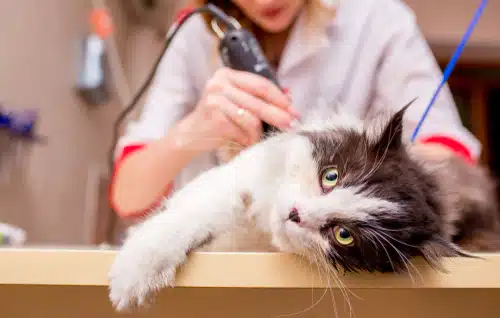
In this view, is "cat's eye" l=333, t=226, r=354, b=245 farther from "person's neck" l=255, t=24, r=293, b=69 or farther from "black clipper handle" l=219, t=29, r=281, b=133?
"person's neck" l=255, t=24, r=293, b=69

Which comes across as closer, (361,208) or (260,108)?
(361,208)

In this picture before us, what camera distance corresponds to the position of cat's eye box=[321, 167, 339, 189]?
57 centimetres

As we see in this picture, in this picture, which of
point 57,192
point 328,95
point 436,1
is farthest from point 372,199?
point 436,1

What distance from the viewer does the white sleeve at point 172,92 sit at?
3.31 feet

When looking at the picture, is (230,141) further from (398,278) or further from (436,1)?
(436,1)

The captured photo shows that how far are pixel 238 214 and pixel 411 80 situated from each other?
0.54 metres

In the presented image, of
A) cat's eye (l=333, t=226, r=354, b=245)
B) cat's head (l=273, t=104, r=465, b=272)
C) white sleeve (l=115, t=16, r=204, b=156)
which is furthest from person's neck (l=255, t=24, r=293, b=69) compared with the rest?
cat's eye (l=333, t=226, r=354, b=245)

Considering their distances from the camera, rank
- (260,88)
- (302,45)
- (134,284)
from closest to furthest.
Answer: (134,284) → (260,88) → (302,45)

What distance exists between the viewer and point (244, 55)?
30.3 inches

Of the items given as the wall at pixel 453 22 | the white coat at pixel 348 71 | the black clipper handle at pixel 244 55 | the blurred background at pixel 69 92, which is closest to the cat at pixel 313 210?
the black clipper handle at pixel 244 55

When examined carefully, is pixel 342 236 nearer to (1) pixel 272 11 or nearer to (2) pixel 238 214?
(2) pixel 238 214

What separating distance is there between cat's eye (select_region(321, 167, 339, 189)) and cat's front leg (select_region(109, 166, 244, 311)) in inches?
4.5

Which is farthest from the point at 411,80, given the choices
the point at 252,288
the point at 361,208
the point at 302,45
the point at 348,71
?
the point at 252,288

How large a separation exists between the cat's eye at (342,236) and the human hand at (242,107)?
233 mm
